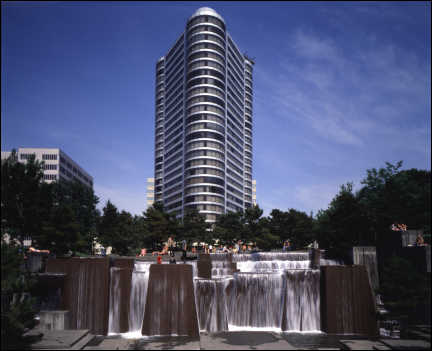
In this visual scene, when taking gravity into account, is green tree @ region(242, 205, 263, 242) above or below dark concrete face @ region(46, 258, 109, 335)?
above

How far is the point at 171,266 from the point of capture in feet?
71.0

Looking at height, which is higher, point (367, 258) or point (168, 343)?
point (367, 258)

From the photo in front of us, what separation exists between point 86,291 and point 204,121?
10791 centimetres

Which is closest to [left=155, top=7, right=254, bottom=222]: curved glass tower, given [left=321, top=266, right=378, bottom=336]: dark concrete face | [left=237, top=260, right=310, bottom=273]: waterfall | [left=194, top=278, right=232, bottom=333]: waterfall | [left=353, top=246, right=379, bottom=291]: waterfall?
[left=237, top=260, right=310, bottom=273]: waterfall

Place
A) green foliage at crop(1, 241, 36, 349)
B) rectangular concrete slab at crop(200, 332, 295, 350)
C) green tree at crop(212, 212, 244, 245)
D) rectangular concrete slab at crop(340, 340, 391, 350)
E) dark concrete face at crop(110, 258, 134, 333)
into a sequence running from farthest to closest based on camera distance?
1. green tree at crop(212, 212, 244, 245)
2. dark concrete face at crop(110, 258, 134, 333)
3. rectangular concrete slab at crop(200, 332, 295, 350)
4. rectangular concrete slab at crop(340, 340, 391, 350)
5. green foliage at crop(1, 241, 36, 349)

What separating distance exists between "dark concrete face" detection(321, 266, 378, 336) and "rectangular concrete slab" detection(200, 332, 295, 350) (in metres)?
3.71

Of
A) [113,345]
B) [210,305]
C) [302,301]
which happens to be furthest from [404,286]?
[113,345]

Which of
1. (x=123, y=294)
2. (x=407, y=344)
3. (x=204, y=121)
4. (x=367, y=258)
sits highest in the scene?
(x=204, y=121)

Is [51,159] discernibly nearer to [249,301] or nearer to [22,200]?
[22,200]

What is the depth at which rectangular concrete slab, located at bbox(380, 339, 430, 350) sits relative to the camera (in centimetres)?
1611

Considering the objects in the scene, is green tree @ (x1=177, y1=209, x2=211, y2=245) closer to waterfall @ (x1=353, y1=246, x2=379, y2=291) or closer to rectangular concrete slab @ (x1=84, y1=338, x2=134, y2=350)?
waterfall @ (x1=353, y1=246, x2=379, y2=291)

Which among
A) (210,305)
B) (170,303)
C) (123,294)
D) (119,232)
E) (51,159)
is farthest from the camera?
(51,159)

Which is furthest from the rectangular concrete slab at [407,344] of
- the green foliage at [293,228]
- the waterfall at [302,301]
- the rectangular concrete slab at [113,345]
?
the green foliage at [293,228]

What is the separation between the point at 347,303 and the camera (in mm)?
21812
